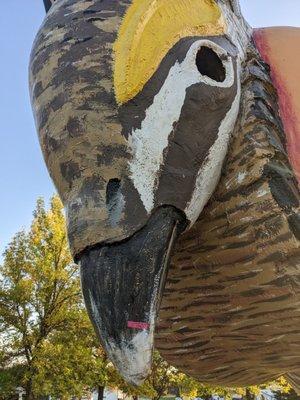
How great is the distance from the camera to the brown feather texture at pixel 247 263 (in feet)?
2.89

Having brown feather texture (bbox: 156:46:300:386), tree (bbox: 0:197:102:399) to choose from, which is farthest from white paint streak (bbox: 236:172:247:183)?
tree (bbox: 0:197:102:399)

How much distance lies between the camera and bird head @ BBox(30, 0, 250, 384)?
2.38ft

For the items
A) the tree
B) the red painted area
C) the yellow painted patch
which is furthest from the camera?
the tree

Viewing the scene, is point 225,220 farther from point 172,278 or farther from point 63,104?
point 63,104

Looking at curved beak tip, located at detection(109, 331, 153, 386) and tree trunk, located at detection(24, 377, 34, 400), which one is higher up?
tree trunk, located at detection(24, 377, 34, 400)

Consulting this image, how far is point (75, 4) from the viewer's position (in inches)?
36.2

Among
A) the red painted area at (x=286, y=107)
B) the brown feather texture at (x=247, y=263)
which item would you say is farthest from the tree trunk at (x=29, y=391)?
the red painted area at (x=286, y=107)

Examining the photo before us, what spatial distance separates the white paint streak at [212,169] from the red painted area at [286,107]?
139mm

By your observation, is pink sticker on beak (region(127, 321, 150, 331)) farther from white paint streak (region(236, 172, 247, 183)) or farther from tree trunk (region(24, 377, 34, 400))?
tree trunk (region(24, 377, 34, 400))

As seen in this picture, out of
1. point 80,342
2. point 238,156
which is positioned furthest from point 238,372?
point 80,342

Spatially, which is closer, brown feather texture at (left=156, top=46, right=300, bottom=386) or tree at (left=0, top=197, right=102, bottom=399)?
brown feather texture at (left=156, top=46, right=300, bottom=386)

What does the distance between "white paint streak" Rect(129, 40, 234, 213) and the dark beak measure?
69mm

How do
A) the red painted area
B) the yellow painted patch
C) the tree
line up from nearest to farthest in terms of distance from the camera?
the yellow painted patch
the red painted area
the tree

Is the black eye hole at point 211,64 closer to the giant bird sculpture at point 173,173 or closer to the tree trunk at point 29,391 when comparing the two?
the giant bird sculpture at point 173,173
